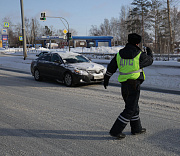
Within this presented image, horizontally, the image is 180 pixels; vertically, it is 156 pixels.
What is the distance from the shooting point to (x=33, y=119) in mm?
5246

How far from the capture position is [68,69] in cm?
989

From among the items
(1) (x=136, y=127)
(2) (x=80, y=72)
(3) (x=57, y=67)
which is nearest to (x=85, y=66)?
(2) (x=80, y=72)

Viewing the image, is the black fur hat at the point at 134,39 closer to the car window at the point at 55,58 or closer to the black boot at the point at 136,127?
the black boot at the point at 136,127

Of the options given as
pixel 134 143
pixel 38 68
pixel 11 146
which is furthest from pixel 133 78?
pixel 38 68

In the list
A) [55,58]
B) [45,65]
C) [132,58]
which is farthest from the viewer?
[45,65]

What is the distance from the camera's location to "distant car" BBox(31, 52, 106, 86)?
9.60m

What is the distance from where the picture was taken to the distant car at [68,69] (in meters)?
9.60

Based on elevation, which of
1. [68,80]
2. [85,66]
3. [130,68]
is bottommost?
[68,80]

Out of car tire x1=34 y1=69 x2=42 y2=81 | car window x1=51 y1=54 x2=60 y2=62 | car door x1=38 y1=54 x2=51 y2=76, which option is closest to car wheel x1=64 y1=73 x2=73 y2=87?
car window x1=51 y1=54 x2=60 y2=62

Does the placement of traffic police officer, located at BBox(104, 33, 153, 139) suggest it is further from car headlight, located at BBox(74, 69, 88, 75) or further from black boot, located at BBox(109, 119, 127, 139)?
car headlight, located at BBox(74, 69, 88, 75)

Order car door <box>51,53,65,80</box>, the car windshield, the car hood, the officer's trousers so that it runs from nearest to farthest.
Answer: the officer's trousers < the car hood < car door <box>51,53,65,80</box> < the car windshield

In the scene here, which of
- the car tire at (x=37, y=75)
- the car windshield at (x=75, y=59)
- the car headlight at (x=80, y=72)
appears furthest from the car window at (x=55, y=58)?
the car headlight at (x=80, y=72)

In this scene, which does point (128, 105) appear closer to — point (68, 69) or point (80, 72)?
point (80, 72)

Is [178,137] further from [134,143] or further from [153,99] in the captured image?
[153,99]
